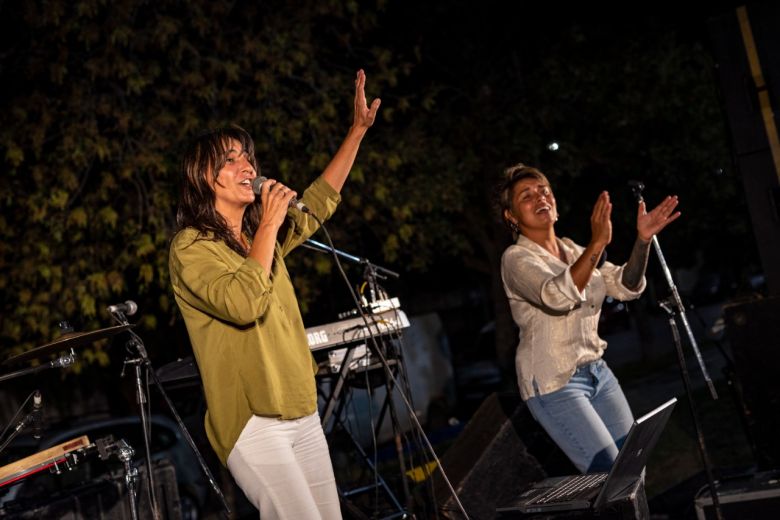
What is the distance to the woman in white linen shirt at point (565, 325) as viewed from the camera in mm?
3861

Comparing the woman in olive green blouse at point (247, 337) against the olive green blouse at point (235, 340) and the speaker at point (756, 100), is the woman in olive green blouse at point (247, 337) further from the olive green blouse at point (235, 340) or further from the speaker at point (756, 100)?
the speaker at point (756, 100)

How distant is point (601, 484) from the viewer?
351 centimetres

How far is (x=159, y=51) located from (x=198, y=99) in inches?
28.5

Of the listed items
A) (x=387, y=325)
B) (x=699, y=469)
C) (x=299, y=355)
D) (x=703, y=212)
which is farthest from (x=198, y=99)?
(x=703, y=212)

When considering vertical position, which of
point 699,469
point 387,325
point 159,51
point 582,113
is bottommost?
point 699,469

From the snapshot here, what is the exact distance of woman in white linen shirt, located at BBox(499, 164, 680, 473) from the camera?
3.86 meters

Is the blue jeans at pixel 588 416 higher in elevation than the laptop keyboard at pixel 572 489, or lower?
higher

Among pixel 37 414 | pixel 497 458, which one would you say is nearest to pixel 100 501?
pixel 37 414

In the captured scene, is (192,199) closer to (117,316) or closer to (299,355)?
(299,355)

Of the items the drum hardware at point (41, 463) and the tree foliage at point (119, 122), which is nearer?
the drum hardware at point (41, 463)

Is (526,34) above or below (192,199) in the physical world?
above

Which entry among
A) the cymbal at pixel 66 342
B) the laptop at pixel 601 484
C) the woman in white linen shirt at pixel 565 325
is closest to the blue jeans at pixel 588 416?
the woman in white linen shirt at pixel 565 325

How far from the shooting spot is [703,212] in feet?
63.7

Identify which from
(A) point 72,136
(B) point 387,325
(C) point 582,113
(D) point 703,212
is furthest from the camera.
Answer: (D) point 703,212
